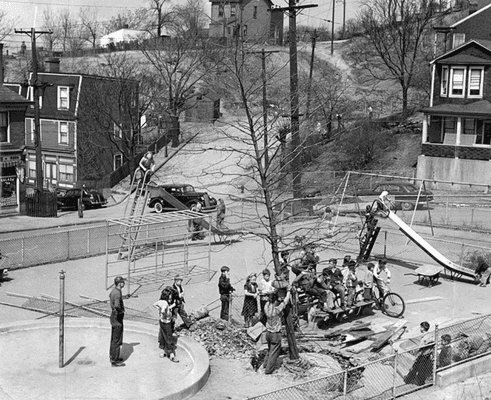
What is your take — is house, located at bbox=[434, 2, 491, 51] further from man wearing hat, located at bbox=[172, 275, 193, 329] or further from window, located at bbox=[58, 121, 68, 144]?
man wearing hat, located at bbox=[172, 275, 193, 329]

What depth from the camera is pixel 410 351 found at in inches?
682

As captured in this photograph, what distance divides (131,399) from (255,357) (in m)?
3.63

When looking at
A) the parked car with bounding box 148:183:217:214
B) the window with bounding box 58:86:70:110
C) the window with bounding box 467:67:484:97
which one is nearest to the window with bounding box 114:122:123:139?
the window with bounding box 58:86:70:110

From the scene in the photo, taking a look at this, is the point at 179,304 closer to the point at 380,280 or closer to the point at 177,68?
the point at 380,280

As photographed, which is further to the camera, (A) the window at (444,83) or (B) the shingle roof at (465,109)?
(A) the window at (444,83)

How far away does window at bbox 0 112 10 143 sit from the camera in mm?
45281

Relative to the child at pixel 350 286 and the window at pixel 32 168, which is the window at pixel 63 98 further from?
the child at pixel 350 286

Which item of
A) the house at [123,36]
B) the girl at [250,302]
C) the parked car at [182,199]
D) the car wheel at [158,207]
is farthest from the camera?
the house at [123,36]

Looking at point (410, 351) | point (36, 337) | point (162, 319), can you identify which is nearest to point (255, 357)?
point (162, 319)

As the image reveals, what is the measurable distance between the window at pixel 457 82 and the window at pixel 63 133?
86.7 feet

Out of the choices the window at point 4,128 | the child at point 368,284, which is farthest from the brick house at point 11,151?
the child at point 368,284

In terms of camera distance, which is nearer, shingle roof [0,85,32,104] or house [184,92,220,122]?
shingle roof [0,85,32,104]

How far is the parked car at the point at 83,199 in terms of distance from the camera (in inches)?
1871

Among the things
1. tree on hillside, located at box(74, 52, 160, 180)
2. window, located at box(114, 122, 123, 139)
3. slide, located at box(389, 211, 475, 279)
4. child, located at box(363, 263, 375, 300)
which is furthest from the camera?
window, located at box(114, 122, 123, 139)
